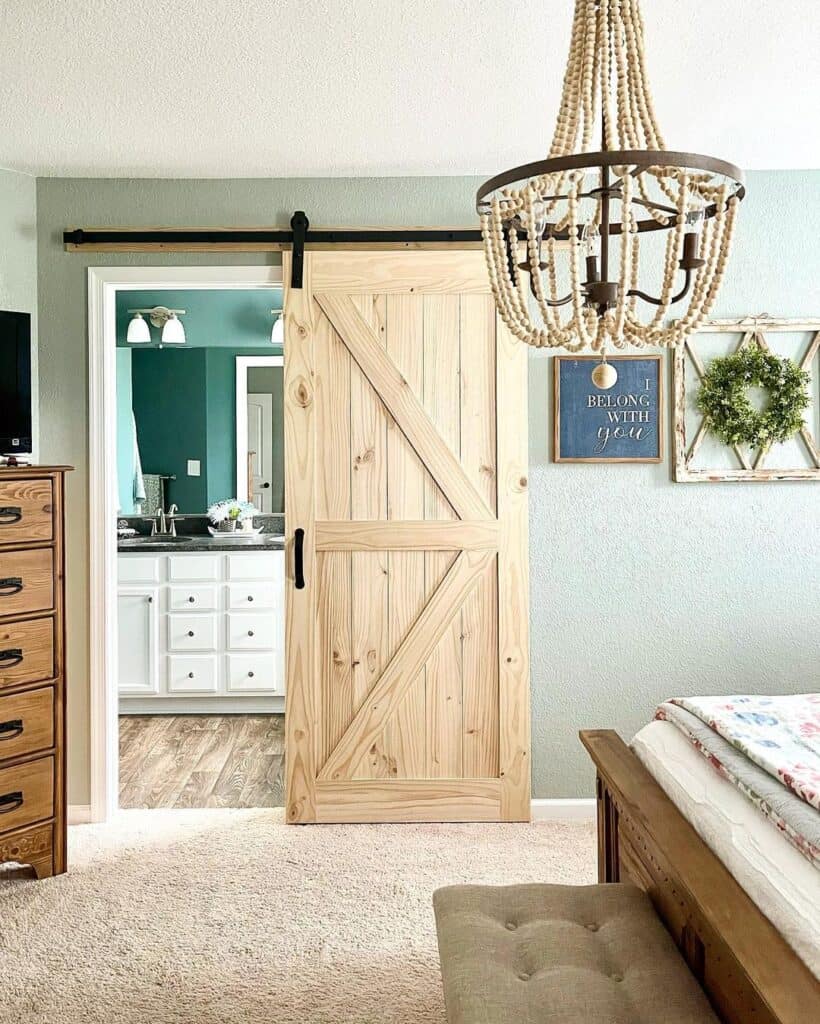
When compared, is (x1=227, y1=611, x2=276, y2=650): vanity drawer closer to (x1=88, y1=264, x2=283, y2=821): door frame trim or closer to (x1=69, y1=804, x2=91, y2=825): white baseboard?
(x1=88, y1=264, x2=283, y2=821): door frame trim

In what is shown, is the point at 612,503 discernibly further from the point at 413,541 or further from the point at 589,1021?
the point at 589,1021

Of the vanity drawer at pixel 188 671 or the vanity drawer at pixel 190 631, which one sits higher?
the vanity drawer at pixel 190 631

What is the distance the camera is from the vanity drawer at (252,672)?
16.7 ft

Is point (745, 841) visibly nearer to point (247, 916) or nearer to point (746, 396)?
point (247, 916)

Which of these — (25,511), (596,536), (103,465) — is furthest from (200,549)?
(596,536)

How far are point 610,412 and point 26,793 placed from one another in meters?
2.48

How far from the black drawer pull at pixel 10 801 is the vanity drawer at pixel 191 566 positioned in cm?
212

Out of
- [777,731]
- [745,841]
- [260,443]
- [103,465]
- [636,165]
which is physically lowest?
[745,841]

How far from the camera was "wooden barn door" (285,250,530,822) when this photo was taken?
3.63 meters

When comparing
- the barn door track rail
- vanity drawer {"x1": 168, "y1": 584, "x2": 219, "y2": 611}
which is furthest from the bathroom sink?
the barn door track rail

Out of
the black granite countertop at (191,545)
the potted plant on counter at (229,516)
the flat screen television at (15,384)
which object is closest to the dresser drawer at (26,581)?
the flat screen television at (15,384)

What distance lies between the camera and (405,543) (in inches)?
143

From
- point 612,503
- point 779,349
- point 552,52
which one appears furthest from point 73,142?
point 779,349

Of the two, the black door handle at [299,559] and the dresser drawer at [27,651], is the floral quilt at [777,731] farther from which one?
the dresser drawer at [27,651]
